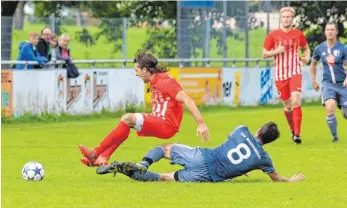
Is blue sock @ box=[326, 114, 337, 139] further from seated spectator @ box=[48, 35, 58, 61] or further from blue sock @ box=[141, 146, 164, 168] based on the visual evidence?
seated spectator @ box=[48, 35, 58, 61]

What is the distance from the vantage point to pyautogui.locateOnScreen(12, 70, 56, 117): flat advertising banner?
24531 millimetres

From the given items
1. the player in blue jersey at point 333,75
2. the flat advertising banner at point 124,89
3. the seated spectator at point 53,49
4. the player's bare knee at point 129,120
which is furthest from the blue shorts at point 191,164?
the flat advertising banner at point 124,89

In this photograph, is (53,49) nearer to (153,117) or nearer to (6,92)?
(6,92)

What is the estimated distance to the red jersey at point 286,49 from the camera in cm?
2030

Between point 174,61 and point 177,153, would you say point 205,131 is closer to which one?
point 177,153

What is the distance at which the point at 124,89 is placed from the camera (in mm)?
27875

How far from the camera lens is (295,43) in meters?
20.4

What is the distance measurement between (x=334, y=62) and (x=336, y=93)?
51 centimetres

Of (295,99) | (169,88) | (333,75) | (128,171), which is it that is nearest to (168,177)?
(128,171)

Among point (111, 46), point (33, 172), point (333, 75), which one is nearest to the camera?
point (33, 172)

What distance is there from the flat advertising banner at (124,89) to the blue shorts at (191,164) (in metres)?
14.2

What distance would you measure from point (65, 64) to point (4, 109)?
75.7 inches

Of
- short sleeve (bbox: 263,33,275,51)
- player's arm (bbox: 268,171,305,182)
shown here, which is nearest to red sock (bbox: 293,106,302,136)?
short sleeve (bbox: 263,33,275,51)

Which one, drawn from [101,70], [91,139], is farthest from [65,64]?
[91,139]
